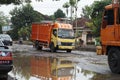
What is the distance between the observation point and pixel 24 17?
75.5 m

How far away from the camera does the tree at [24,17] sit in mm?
74625

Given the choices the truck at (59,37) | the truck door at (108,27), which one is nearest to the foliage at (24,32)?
the truck at (59,37)

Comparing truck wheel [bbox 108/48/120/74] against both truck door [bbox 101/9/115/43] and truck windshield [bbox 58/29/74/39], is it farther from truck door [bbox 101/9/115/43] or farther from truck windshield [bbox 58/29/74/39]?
truck windshield [bbox 58/29/74/39]

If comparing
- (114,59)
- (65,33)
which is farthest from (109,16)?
(65,33)

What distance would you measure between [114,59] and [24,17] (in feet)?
198

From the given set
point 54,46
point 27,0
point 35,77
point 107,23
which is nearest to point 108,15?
point 107,23

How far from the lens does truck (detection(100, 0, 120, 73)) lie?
15512 millimetres

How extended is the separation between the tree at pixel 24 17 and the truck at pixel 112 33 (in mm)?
58455

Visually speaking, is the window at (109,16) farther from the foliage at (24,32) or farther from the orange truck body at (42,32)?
the foliage at (24,32)

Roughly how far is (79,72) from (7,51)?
427 cm

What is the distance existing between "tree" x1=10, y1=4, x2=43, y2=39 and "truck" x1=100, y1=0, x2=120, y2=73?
58.5 meters

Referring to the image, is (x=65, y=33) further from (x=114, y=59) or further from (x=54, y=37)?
(x=114, y=59)

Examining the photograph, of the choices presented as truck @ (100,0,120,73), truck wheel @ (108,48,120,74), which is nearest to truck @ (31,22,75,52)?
truck @ (100,0,120,73)

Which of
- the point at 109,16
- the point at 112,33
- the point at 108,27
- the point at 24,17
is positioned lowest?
the point at 112,33
